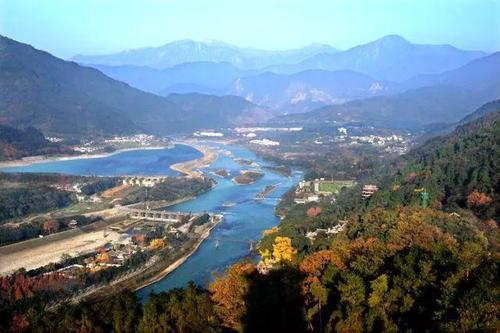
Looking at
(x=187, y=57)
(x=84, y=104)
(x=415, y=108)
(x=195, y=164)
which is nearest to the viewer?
(x=195, y=164)

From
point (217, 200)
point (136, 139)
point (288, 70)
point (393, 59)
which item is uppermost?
point (393, 59)

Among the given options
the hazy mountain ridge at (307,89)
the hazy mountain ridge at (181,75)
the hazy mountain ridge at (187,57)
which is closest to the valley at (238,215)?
the hazy mountain ridge at (307,89)

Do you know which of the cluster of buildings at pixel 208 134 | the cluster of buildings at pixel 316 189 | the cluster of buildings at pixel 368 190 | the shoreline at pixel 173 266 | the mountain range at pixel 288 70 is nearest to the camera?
the shoreline at pixel 173 266

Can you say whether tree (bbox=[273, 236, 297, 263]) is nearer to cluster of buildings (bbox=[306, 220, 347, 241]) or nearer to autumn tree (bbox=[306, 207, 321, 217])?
cluster of buildings (bbox=[306, 220, 347, 241])

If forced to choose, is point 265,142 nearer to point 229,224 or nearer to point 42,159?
point 42,159

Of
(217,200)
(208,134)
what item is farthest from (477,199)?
(208,134)

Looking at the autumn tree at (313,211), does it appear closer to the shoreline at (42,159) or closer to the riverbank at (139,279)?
the riverbank at (139,279)

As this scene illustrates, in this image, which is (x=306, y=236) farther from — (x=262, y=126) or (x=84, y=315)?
(x=262, y=126)
